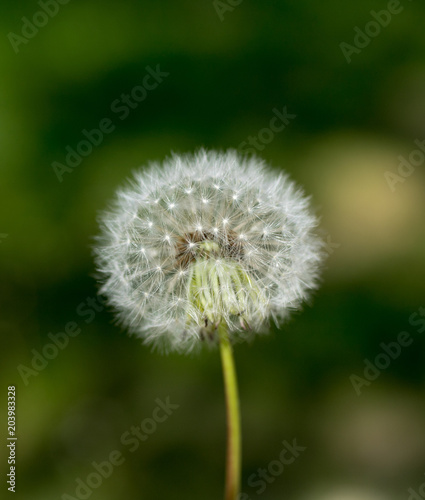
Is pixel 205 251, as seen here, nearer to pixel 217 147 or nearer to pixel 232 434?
pixel 232 434

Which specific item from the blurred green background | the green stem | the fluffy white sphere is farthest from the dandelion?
the blurred green background

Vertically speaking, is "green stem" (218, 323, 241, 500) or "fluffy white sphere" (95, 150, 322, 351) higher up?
"fluffy white sphere" (95, 150, 322, 351)

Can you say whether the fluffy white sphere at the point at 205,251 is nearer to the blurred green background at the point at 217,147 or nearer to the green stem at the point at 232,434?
the green stem at the point at 232,434

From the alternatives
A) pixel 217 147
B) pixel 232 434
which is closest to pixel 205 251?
pixel 232 434

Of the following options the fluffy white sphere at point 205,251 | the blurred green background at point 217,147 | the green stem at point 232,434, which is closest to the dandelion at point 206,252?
the fluffy white sphere at point 205,251

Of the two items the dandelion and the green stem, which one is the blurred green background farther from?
the green stem
